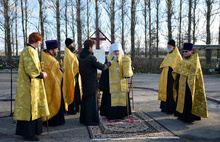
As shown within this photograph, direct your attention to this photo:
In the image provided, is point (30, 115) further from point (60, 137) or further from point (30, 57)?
point (30, 57)

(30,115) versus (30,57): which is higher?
(30,57)

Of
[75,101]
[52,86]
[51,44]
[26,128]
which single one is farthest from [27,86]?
[75,101]

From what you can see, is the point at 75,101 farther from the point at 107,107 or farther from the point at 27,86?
the point at 27,86

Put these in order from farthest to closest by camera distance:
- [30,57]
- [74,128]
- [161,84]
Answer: [161,84]
[74,128]
[30,57]

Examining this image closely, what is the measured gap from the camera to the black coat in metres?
5.16

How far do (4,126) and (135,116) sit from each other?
3355 millimetres

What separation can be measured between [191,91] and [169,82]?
1.05 m

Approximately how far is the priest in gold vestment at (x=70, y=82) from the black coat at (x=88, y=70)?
0.99 metres

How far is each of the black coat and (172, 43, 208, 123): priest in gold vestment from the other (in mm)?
2139

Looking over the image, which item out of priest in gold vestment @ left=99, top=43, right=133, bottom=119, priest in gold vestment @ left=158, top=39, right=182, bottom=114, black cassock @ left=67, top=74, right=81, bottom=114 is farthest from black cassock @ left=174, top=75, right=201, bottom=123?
black cassock @ left=67, top=74, right=81, bottom=114

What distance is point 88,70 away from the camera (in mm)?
5195

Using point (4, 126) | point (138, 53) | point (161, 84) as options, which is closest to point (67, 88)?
point (4, 126)

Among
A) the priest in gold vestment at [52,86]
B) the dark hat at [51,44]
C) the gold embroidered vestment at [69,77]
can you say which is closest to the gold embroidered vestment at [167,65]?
the gold embroidered vestment at [69,77]

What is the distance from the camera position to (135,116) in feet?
19.9
